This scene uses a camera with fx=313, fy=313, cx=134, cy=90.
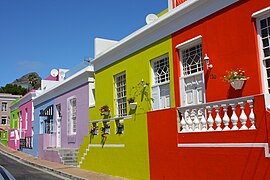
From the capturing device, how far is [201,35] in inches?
355

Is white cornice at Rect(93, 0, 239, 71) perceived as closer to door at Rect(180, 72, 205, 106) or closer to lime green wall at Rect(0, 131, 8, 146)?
door at Rect(180, 72, 205, 106)

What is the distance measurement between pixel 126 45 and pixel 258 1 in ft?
19.6

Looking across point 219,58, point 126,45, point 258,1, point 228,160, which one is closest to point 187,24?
point 219,58

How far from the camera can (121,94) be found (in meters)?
13.2

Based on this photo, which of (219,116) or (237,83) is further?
(237,83)

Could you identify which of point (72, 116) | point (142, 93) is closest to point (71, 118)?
point (72, 116)

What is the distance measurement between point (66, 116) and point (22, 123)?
11788 mm

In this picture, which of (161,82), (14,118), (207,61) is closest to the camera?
(207,61)

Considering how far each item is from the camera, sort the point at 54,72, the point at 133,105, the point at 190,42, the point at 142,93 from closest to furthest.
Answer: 1. the point at 190,42
2. the point at 142,93
3. the point at 133,105
4. the point at 54,72

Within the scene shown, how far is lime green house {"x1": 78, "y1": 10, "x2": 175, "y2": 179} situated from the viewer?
1050 centimetres

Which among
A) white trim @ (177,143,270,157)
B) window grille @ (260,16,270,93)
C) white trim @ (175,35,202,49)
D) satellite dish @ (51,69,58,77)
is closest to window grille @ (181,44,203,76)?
white trim @ (175,35,202,49)

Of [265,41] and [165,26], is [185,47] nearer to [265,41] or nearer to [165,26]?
[165,26]

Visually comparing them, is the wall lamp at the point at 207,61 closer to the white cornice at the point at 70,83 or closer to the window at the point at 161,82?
the window at the point at 161,82

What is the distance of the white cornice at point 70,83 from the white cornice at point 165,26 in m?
1.69
